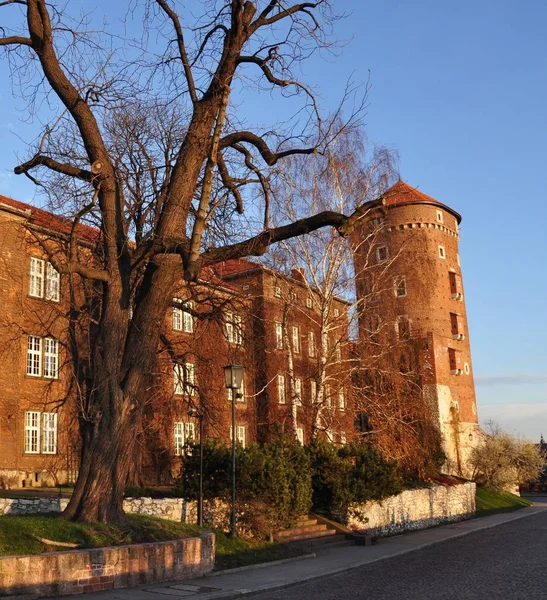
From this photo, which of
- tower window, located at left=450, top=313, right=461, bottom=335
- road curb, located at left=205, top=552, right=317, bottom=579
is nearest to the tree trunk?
road curb, located at left=205, top=552, right=317, bottom=579

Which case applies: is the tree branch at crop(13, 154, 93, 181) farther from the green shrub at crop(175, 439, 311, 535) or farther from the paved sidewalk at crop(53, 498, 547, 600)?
the green shrub at crop(175, 439, 311, 535)

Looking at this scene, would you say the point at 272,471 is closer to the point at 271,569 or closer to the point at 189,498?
the point at 189,498

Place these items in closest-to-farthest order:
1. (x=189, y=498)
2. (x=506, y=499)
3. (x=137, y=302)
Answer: (x=137, y=302) → (x=189, y=498) → (x=506, y=499)

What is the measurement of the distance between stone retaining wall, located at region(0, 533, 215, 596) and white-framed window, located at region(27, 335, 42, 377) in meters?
15.0

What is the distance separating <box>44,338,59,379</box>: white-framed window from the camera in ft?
86.6

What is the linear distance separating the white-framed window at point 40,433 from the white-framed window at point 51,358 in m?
1.60

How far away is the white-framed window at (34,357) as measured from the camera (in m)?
25.8

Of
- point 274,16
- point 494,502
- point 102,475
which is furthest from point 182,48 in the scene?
point 494,502

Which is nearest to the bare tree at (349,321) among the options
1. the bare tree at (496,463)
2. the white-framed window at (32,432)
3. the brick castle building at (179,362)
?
the brick castle building at (179,362)

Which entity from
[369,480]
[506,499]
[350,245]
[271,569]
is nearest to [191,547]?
[271,569]

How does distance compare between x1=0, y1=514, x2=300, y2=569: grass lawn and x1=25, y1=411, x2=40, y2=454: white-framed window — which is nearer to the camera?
x1=0, y1=514, x2=300, y2=569: grass lawn

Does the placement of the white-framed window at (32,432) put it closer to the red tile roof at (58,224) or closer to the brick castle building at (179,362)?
the brick castle building at (179,362)

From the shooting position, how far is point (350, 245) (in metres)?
27.3

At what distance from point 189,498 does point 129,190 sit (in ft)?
25.8
